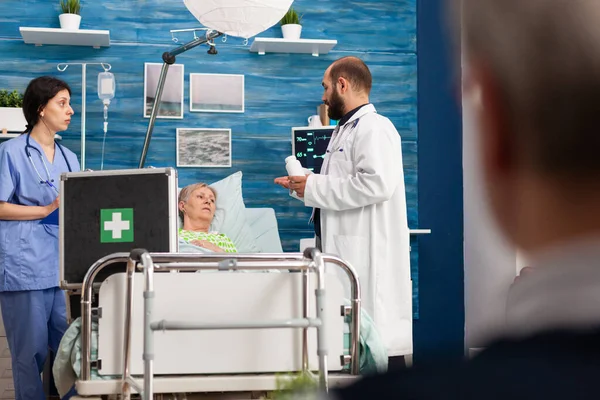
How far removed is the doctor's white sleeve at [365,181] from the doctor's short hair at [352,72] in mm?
285

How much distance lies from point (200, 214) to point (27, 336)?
3.46 feet

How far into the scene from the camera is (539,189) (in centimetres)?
28

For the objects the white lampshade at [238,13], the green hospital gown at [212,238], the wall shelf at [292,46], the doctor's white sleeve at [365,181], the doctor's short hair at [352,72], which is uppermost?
the wall shelf at [292,46]

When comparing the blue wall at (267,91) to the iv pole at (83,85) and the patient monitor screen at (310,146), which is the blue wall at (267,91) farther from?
the patient monitor screen at (310,146)

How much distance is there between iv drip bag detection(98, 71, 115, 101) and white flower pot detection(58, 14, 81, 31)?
297 millimetres

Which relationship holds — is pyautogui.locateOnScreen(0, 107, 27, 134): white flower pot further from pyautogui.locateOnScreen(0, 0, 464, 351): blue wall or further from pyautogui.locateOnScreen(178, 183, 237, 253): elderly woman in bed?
pyautogui.locateOnScreen(178, 183, 237, 253): elderly woman in bed

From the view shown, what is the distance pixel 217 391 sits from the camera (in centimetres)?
217

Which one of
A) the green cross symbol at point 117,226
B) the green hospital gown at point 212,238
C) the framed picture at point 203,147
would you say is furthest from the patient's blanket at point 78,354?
the framed picture at point 203,147

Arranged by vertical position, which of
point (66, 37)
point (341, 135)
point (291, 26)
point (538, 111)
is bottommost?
point (538, 111)

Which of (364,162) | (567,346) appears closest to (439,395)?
(567,346)

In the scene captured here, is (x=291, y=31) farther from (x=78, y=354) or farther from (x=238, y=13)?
(x=78, y=354)

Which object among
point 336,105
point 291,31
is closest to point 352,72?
point 336,105

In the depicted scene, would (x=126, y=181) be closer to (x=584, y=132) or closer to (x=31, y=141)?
(x=31, y=141)

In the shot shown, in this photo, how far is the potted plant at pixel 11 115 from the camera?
4008 mm
